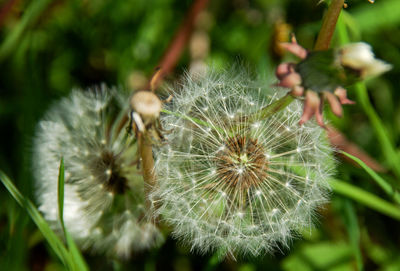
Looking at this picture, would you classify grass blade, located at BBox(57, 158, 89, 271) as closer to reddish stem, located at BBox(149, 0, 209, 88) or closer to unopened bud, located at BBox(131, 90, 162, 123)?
unopened bud, located at BBox(131, 90, 162, 123)

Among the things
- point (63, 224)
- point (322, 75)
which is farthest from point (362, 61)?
point (63, 224)

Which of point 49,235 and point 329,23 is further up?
point 329,23

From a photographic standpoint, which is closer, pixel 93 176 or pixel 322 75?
pixel 322 75

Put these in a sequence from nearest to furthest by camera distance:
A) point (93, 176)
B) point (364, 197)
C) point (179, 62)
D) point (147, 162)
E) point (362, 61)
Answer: point (362, 61), point (147, 162), point (93, 176), point (364, 197), point (179, 62)

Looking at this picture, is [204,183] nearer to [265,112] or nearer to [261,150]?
[261,150]

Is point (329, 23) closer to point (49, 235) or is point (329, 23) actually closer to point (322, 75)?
point (322, 75)

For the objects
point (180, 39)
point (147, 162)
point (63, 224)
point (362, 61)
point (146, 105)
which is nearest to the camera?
point (362, 61)

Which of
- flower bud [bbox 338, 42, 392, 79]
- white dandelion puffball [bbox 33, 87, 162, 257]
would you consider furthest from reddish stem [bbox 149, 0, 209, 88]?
flower bud [bbox 338, 42, 392, 79]
